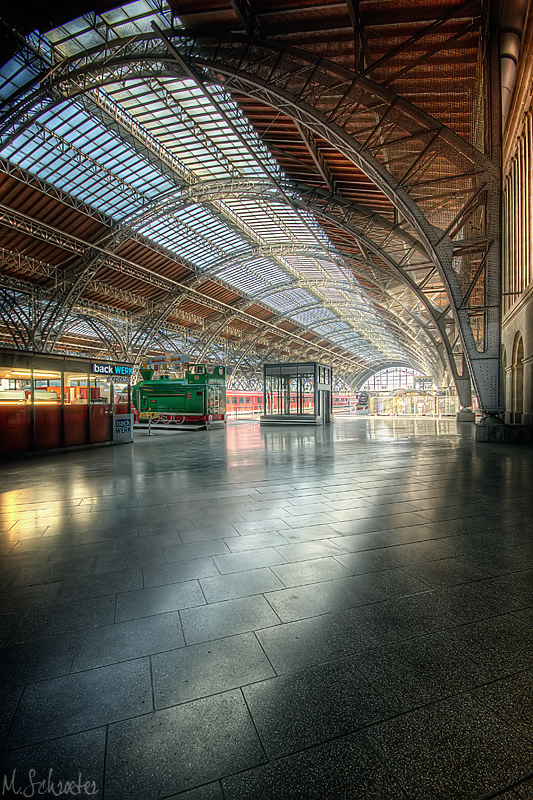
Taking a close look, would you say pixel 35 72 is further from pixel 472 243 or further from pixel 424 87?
pixel 472 243

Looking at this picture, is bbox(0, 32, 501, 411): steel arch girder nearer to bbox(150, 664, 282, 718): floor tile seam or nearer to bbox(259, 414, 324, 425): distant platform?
bbox(259, 414, 324, 425): distant platform

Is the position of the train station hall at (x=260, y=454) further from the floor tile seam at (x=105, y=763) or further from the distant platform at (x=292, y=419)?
the distant platform at (x=292, y=419)

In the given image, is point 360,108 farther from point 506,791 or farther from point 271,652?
point 506,791

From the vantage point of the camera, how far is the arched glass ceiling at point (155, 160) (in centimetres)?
1427

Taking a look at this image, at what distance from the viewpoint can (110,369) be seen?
14.4 metres

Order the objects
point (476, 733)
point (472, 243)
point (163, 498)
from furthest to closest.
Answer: point (472, 243), point (163, 498), point (476, 733)

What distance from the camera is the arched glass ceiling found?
14.3 m

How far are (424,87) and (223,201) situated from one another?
15.9 m

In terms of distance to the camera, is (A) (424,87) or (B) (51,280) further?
(B) (51,280)

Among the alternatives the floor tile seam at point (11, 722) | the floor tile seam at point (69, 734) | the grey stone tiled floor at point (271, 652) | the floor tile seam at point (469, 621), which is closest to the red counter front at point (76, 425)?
the grey stone tiled floor at point (271, 652)

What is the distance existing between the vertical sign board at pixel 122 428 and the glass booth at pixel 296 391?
10.8 m

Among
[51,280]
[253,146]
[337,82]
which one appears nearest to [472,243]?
[337,82]

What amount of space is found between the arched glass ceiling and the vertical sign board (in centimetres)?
1271

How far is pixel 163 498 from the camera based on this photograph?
6.17 meters
